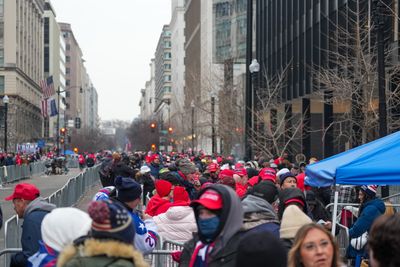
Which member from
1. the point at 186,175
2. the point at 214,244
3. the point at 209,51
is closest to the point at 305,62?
the point at 186,175

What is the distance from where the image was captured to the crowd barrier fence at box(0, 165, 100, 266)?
10.8 metres

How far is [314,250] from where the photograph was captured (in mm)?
5168

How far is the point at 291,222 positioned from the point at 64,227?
1979 millimetres

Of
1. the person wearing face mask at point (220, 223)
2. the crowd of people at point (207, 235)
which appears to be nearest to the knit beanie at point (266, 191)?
the crowd of people at point (207, 235)

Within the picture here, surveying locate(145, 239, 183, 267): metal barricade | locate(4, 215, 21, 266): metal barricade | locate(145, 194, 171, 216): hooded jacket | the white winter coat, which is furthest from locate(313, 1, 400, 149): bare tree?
locate(145, 239, 183, 267): metal barricade

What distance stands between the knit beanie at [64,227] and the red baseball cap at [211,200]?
2.66 feet

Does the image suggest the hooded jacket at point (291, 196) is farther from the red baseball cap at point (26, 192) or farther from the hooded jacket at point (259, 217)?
the red baseball cap at point (26, 192)

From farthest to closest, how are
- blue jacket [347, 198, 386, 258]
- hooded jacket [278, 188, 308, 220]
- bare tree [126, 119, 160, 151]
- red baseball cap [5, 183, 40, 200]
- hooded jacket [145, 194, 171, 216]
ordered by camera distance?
bare tree [126, 119, 160, 151], hooded jacket [145, 194, 171, 216], blue jacket [347, 198, 386, 258], red baseball cap [5, 183, 40, 200], hooded jacket [278, 188, 308, 220]

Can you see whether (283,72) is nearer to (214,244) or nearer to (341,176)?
(341,176)

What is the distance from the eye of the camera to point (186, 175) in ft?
52.6

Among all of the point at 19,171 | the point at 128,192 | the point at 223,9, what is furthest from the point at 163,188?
the point at 223,9

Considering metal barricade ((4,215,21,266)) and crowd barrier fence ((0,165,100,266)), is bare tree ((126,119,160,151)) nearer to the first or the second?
crowd barrier fence ((0,165,100,266))

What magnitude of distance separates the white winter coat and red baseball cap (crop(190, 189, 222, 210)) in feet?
12.5

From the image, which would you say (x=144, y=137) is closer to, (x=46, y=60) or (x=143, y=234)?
(x=46, y=60)
